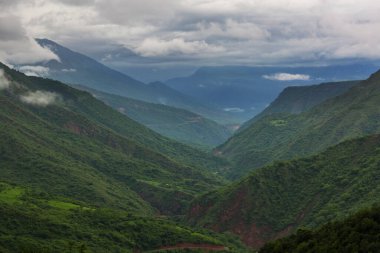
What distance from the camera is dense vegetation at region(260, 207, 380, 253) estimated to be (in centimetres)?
8862

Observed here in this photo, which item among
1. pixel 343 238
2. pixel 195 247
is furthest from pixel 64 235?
pixel 343 238

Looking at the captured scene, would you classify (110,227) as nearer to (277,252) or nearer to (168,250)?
(168,250)

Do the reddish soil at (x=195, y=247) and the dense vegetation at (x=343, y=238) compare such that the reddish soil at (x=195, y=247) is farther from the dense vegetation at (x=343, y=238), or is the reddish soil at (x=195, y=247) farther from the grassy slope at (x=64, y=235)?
the dense vegetation at (x=343, y=238)

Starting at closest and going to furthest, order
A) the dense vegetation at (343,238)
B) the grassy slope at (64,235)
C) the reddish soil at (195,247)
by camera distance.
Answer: the dense vegetation at (343,238), the grassy slope at (64,235), the reddish soil at (195,247)

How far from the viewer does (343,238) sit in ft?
313

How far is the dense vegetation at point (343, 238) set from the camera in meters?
88.6

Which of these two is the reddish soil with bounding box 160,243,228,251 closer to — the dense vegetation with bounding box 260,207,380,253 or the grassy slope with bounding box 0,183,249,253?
the grassy slope with bounding box 0,183,249,253

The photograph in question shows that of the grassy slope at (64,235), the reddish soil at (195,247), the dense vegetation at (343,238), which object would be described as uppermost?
the dense vegetation at (343,238)

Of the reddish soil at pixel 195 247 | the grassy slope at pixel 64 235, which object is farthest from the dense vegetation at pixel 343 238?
the reddish soil at pixel 195 247

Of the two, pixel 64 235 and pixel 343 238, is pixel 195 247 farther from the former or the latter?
pixel 343 238

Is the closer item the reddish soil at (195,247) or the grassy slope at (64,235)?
the grassy slope at (64,235)

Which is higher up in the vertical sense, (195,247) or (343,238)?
(343,238)

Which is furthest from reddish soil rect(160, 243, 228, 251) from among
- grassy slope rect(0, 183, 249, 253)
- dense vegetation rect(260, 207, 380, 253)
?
dense vegetation rect(260, 207, 380, 253)

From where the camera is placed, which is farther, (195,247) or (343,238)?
(195,247)
